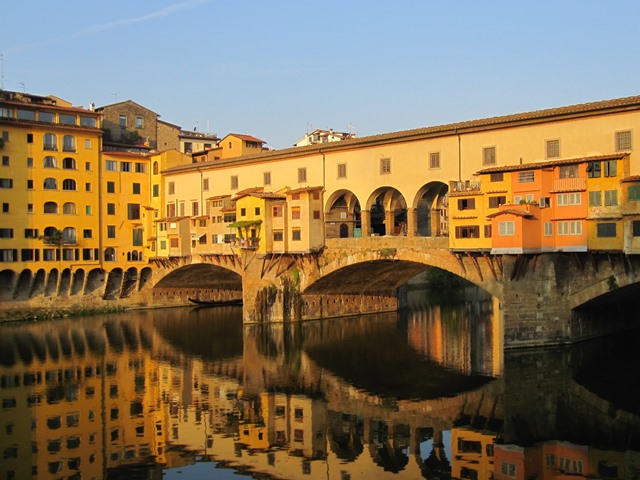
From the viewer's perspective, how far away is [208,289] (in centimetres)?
6588

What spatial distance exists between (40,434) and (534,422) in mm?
17402

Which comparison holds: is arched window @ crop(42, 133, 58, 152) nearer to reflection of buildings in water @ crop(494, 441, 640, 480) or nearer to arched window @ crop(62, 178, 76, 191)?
arched window @ crop(62, 178, 76, 191)

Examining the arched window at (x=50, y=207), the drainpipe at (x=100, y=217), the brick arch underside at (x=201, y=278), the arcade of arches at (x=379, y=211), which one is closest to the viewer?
the arcade of arches at (x=379, y=211)

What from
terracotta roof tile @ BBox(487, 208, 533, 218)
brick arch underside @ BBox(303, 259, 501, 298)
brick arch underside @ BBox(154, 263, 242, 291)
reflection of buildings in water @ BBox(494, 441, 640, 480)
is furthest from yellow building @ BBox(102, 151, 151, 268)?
reflection of buildings in water @ BBox(494, 441, 640, 480)

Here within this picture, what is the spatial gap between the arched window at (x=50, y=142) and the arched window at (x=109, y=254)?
9439 mm

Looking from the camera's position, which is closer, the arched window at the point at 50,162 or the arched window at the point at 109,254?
the arched window at the point at 50,162

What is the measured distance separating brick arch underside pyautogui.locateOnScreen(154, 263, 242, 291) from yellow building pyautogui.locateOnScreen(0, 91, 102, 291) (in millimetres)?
6694

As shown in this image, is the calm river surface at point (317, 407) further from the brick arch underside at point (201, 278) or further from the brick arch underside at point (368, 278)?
the brick arch underside at point (201, 278)

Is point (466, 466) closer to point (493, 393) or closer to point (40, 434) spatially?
point (493, 393)

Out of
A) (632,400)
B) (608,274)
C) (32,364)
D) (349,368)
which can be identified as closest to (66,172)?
(32,364)

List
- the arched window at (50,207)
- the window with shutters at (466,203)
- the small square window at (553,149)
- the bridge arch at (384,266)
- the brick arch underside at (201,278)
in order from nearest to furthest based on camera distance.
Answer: the small square window at (553,149), the window with shutters at (466,203), the bridge arch at (384,266), the arched window at (50,207), the brick arch underside at (201,278)

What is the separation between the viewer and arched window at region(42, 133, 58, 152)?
184ft

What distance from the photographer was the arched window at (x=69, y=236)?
5706 cm

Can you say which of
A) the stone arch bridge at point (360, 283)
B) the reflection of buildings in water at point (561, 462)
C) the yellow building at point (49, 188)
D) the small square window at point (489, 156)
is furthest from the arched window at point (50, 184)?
the reflection of buildings in water at point (561, 462)
